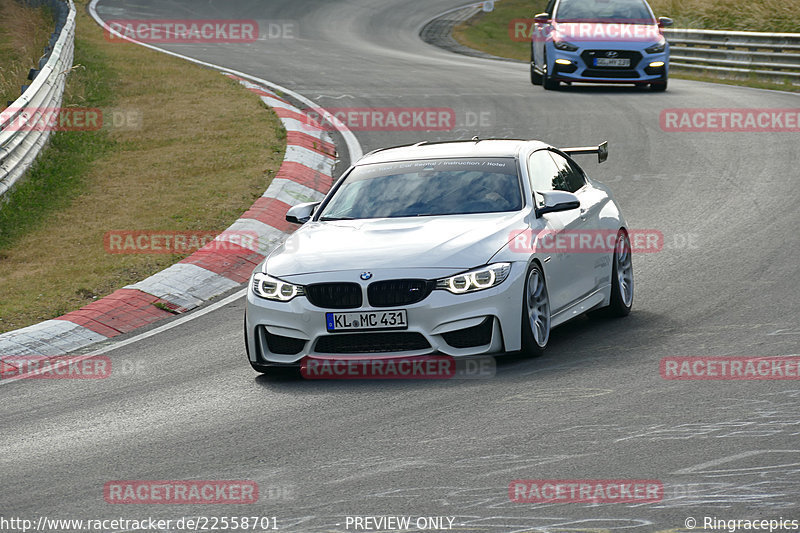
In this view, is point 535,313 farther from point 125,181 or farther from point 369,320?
point 125,181

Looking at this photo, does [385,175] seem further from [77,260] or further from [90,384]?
[77,260]

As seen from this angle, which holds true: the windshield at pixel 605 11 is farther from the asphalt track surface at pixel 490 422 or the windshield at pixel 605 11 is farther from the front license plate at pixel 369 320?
the front license plate at pixel 369 320

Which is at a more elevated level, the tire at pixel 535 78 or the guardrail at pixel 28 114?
the guardrail at pixel 28 114

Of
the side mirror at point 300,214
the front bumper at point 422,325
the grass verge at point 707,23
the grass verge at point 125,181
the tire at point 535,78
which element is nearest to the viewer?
the front bumper at point 422,325

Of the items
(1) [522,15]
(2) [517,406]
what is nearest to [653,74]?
(2) [517,406]

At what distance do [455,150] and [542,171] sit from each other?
69 centimetres

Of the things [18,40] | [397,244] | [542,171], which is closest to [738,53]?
[18,40]

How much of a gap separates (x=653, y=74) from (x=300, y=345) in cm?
1613

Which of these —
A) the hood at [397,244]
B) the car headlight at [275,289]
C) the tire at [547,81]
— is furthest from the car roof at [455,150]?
the tire at [547,81]

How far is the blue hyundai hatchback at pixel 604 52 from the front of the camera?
2316cm

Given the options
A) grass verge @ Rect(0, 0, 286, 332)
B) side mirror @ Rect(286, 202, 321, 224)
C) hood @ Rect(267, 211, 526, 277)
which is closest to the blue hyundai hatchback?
grass verge @ Rect(0, 0, 286, 332)

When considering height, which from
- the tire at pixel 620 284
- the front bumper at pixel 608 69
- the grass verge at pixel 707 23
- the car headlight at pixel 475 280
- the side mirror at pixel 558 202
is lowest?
the grass verge at pixel 707 23

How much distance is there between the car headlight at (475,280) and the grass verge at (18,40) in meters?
13.7

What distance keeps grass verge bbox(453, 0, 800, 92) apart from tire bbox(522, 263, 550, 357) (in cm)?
1774
